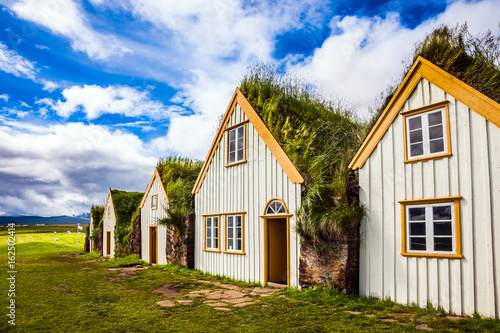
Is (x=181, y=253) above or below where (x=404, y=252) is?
below

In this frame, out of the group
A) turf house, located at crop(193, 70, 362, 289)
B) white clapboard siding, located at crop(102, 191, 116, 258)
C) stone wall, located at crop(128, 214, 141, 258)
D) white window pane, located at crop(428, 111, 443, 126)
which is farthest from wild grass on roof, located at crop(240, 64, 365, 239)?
white clapboard siding, located at crop(102, 191, 116, 258)

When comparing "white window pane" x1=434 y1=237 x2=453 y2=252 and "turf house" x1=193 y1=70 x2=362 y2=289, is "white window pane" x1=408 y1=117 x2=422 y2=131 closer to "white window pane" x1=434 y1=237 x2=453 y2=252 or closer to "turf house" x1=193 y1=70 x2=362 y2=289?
"turf house" x1=193 y1=70 x2=362 y2=289

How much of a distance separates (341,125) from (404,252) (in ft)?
22.4

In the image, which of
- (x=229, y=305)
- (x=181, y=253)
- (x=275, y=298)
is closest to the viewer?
(x=229, y=305)

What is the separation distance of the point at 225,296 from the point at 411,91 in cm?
744

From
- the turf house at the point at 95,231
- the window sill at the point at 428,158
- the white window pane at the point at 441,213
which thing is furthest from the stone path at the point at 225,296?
the turf house at the point at 95,231

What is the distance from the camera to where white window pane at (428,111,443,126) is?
8.27 meters

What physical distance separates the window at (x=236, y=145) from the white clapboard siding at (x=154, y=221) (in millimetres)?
6328

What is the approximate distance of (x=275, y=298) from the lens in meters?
9.64

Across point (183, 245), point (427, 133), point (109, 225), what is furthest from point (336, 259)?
point (109, 225)

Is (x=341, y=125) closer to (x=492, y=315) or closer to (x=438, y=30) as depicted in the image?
(x=438, y=30)

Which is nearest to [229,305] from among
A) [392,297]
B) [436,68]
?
[392,297]

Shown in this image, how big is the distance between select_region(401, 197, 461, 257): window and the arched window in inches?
150

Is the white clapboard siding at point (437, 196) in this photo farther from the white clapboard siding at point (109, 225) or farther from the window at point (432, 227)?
the white clapboard siding at point (109, 225)
